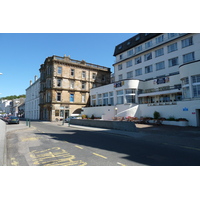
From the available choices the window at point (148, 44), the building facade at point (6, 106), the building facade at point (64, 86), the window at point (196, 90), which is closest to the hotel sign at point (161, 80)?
the window at point (196, 90)

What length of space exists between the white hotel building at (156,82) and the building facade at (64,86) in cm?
629

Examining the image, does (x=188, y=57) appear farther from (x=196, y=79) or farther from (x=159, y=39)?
(x=196, y=79)

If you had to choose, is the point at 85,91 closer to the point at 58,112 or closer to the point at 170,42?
the point at 58,112

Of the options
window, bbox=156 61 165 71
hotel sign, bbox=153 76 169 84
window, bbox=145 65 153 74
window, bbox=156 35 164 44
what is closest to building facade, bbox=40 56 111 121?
window, bbox=145 65 153 74

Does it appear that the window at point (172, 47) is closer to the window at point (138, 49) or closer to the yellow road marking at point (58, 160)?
the window at point (138, 49)

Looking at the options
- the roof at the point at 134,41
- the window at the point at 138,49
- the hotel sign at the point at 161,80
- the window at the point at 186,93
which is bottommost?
the window at the point at 186,93

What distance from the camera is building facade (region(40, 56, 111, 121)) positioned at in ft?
125

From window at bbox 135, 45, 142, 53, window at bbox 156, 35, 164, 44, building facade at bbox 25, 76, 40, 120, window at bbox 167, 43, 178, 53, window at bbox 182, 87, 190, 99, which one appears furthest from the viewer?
building facade at bbox 25, 76, 40, 120

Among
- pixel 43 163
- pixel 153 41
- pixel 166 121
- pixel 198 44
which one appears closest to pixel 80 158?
pixel 43 163

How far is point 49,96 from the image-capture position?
39031mm

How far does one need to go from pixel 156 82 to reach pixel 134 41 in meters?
14.4

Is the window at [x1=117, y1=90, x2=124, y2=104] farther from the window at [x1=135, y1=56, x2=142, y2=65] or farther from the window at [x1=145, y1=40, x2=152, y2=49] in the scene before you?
the window at [x1=145, y1=40, x2=152, y2=49]

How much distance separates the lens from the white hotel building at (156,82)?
1861cm

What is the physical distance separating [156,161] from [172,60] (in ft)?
85.8
